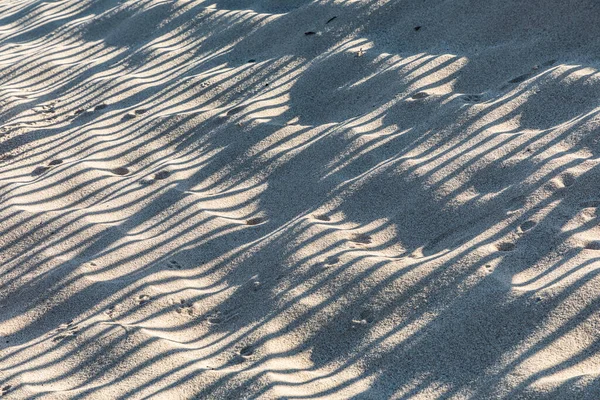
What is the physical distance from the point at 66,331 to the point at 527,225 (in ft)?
Answer: 5.61

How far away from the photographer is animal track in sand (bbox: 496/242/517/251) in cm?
278

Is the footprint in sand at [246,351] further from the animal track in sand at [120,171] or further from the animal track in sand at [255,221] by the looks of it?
the animal track in sand at [120,171]

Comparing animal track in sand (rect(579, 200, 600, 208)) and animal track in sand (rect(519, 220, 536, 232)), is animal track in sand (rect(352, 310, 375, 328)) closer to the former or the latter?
animal track in sand (rect(519, 220, 536, 232))

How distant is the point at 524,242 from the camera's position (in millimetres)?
2789

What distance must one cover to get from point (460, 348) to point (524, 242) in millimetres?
532

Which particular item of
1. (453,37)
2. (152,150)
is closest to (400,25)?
(453,37)

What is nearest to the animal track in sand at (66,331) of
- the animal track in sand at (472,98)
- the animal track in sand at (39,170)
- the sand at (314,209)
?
the sand at (314,209)

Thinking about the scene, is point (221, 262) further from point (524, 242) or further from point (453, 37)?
point (453, 37)

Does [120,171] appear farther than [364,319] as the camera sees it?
Yes

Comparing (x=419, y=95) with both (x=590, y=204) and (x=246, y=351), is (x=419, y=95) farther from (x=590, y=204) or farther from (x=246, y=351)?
(x=246, y=351)

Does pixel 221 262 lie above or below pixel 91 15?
below

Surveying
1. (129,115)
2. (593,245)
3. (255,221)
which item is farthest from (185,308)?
(129,115)

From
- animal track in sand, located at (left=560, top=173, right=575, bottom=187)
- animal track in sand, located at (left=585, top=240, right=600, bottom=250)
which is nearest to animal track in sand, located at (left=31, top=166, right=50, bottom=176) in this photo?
animal track in sand, located at (left=560, top=173, right=575, bottom=187)

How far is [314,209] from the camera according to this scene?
10.7ft
